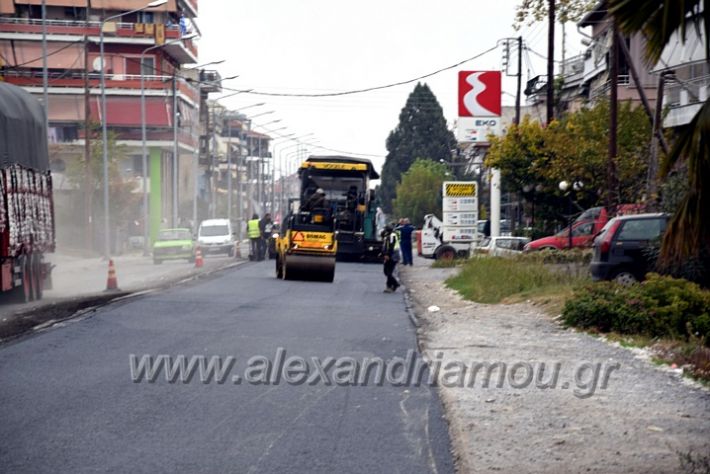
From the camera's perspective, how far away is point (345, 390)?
1152cm

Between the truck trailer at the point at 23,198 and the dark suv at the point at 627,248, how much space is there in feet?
38.9

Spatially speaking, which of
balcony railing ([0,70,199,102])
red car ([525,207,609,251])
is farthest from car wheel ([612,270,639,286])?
balcony railing ([0,70,199,102])

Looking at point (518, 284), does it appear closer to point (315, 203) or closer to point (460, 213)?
point (315, 203)

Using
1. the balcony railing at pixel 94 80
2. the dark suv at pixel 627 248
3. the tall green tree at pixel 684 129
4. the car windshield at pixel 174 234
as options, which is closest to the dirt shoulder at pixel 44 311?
the dark suv at pixel 627 248

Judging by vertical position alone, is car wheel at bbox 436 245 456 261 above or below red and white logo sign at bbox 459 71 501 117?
below

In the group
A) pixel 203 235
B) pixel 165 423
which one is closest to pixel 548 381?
pixel 165 423

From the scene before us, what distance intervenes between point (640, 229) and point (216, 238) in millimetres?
35636

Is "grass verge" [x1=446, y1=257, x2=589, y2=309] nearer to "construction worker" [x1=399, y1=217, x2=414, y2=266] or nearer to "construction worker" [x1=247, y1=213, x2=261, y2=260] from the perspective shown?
"construction worker" [x1=399, y1=217, x2=414, y2=266]

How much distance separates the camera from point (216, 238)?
54.9 metres

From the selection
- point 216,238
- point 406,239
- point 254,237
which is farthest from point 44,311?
point 216,238

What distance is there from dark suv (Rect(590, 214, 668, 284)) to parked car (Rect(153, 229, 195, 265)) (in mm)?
29406

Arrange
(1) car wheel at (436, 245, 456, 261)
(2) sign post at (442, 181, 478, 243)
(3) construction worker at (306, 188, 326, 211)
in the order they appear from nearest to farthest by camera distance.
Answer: (3) construction worker at (306, 188, 326, 211), (2) sign post at (442, 181, 478, 243), (1) car wheel at (436, 245, 456, 261)

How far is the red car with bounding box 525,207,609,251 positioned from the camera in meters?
37.2

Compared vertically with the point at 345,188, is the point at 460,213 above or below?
below
